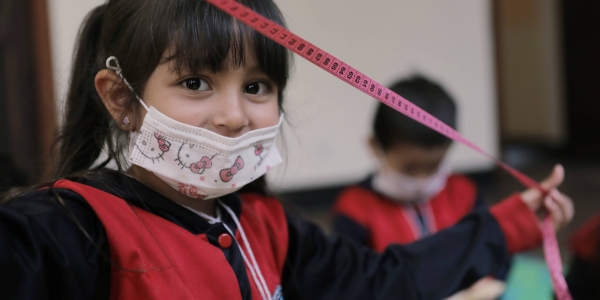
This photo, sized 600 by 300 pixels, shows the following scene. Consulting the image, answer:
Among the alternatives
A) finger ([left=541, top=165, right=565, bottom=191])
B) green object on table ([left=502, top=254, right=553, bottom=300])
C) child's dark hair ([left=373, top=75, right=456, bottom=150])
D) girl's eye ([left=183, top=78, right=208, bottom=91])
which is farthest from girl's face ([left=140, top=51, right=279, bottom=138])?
green object on table ([left=502, top=254, right=553, bottom=300])

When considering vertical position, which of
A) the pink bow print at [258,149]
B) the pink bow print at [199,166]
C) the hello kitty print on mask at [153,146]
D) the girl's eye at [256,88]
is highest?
the girl's eye at [256,88]

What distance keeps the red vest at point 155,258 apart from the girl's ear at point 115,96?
114 millimetres

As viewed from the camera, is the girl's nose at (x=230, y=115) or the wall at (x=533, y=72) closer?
the girl's nose at (x=230, y=115)

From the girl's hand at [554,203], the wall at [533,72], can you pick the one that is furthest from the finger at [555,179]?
the wall at [533,72]

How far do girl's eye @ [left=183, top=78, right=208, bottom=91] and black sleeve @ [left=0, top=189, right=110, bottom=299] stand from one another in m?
0.17

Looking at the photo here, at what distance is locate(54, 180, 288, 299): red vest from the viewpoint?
0.61 metres

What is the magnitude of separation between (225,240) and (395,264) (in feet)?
1.01

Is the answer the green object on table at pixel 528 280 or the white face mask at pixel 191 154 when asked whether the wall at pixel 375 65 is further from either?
the white face mask at pixel 191 154

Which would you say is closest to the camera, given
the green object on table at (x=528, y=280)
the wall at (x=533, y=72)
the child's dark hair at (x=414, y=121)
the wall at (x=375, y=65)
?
the child's dark hair at (x=414, y=121)

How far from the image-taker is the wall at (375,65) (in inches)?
109

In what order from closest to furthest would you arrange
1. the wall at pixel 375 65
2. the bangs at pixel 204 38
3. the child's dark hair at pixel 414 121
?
the bangs at pixel 204 38, the child's dark hair at pixel 414 121, the wall at pixel 375 65

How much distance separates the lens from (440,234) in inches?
37.4

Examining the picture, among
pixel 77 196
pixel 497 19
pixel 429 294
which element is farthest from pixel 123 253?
pixel 497 19

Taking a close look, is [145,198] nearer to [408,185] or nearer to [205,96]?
[205,96]
